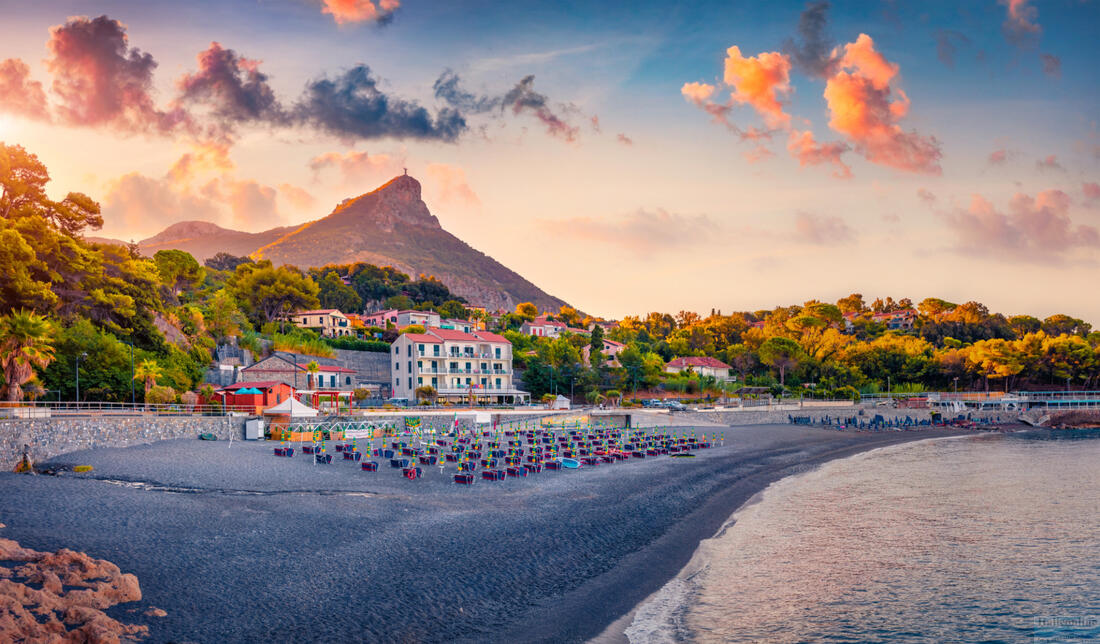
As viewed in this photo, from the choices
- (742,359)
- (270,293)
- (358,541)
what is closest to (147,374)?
(358,541)

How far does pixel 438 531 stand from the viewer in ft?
68.6

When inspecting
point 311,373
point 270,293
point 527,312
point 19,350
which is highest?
point 527,312

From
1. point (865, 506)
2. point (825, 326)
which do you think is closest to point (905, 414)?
point (825, 326)

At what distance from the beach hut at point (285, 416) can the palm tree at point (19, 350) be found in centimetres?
1291

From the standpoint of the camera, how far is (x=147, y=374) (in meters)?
45.8

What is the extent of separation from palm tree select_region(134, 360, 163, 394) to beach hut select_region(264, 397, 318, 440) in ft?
28.8

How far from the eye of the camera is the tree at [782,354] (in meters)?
103

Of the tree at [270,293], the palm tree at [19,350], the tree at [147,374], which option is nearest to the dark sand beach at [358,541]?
the palm tree at [19,350]

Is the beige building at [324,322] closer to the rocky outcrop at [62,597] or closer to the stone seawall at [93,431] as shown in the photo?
the stone seawall at [93,431]

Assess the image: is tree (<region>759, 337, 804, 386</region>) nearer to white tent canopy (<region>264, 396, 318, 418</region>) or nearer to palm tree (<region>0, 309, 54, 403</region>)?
white tent canopy (<region>264, 396, 318, 418</region>)

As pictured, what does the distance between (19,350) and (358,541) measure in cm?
2973

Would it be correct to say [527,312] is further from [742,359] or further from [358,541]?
[358,541]

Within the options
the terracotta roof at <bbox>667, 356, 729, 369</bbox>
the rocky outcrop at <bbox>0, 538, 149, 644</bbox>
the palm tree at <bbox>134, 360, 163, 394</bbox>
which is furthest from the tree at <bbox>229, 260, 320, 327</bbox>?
the rocky outcrop at <bbox>0, 538, 149, 644</bbox>

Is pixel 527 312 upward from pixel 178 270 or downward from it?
upward
